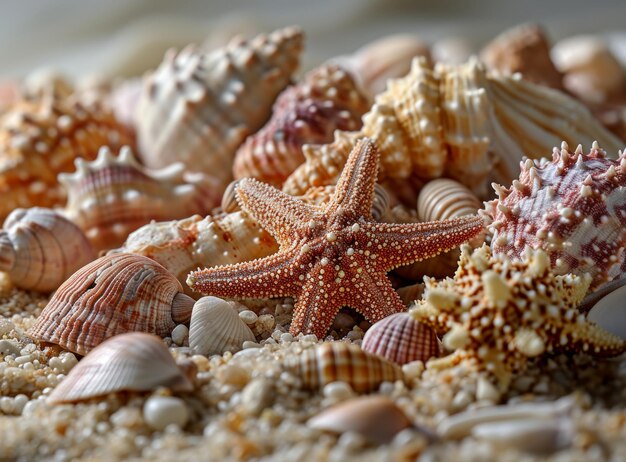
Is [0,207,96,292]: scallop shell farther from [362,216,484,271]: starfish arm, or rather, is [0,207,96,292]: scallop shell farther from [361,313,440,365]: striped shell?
[361,313,440,365]: striped shell

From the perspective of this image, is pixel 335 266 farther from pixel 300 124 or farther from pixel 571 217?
pixel 300 124

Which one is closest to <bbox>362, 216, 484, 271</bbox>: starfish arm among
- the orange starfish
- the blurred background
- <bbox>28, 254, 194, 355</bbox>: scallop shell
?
the orange starfish

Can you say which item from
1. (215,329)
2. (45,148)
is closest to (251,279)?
(215,329)

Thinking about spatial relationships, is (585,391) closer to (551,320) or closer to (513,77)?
(551,320)

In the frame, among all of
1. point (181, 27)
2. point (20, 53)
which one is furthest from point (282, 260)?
point (20, 53)

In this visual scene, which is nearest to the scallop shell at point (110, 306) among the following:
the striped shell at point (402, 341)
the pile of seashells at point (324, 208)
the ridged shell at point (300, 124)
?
the pile of seashells at point (324, 208)

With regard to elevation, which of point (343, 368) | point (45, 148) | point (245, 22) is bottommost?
point (343, 368)
